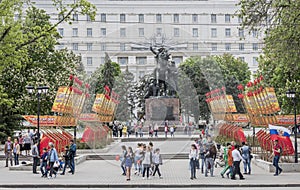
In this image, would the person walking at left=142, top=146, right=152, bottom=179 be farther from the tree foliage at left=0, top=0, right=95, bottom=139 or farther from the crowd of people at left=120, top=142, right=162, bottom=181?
the tree foliage at left=0, top=0, right=95, bottom=139

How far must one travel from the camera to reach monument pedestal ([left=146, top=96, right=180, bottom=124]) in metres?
52.1

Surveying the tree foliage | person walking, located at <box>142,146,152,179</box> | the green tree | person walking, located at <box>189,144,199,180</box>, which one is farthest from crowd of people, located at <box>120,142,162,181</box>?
the tree foliage

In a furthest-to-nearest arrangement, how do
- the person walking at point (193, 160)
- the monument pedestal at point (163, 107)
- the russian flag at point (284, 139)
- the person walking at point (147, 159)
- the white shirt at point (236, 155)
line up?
the monument pedestal at point (163, 107), the russian flag at point (284, 139), the person walking at point (147, 159), the person walking at point (193, 160), the white shirt at point (236, 155)

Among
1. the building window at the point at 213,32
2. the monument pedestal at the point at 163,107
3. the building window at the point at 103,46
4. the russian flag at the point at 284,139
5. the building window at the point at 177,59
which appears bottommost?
the russian flag at the point at 284,139

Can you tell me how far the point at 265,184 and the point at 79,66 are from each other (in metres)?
34.9

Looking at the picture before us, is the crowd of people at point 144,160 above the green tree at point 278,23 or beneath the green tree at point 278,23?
beneath

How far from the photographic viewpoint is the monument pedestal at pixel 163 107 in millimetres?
52094

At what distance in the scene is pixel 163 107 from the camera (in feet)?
174

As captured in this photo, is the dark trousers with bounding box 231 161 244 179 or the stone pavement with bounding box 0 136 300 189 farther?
the dark trousers with bounding box 231 161 244 179

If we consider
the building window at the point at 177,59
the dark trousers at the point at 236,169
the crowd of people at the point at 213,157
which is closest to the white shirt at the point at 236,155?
the crowd of people at the point at 213,157

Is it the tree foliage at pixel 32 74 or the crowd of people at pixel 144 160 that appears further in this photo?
the tree foliage at pixel 32 74

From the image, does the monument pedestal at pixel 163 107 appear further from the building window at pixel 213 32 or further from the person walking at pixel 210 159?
the person walking at pixel 210 159

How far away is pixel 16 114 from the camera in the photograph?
42.3m

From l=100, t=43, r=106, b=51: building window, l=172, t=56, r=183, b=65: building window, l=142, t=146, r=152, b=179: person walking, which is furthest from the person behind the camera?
l=172, t=56, r=183, b=65: building window
